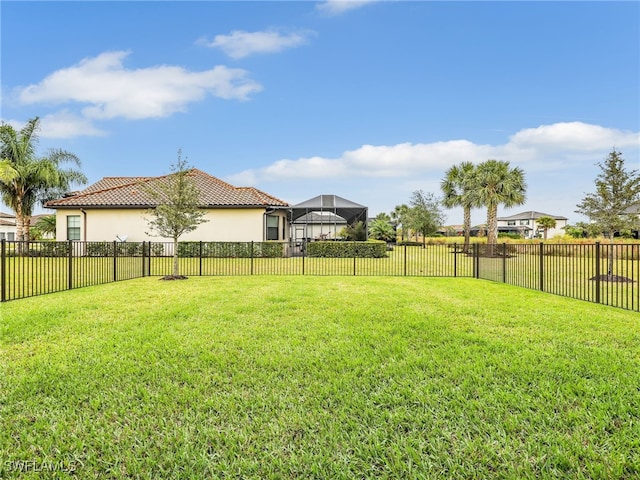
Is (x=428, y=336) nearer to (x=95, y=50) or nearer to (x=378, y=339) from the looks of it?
(x=378, y=339)

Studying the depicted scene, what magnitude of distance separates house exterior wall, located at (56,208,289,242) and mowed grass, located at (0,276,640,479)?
45.7 feet

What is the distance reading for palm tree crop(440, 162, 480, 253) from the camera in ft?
90.2

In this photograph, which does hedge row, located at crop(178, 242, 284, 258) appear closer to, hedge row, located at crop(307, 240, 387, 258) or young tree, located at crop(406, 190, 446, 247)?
hedge row, located at crop(307, 240, 387, 258)

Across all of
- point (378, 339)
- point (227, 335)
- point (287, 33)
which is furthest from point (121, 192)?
point (378, 339)

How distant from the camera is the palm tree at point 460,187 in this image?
27.5 metres

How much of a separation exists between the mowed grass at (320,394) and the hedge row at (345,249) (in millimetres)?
12713

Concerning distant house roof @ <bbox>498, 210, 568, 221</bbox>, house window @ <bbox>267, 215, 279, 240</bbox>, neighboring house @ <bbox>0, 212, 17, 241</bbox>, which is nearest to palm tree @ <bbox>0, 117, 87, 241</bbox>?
house window @ <bbox>267, 215, 279, 240</bbox>

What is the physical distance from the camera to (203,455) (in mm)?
2441

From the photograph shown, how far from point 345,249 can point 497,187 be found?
13217 mm

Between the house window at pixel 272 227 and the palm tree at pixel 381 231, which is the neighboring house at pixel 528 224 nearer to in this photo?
the palm tree at pixel 381 231

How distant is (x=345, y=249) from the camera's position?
18891mm

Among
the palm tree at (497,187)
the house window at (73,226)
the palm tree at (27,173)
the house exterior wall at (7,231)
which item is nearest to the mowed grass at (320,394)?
the house window at (73,226)

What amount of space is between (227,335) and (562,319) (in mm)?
5327

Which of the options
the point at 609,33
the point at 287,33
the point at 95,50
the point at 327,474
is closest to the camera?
the point at 327,474
